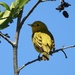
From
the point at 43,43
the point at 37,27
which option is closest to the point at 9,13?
the point at 43,43

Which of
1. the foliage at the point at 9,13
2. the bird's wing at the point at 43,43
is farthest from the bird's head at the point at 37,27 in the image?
the foliage at the point at 9,13

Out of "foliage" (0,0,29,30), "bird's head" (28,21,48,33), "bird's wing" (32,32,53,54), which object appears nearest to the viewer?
"foliage" (0,0,29,30)

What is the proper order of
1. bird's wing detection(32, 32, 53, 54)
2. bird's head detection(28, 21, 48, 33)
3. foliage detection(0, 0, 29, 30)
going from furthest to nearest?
bird's head detection(28, 21, 48, 33), bird's wing detection(32, 32, 53, 54), foliage detection(0, 0, 29, 30)

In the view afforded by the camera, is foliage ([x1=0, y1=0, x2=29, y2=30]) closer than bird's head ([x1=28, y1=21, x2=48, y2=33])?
Yes

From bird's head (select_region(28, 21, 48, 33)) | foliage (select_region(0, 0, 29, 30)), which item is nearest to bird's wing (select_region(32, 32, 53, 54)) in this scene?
bird's head (select_region(28, 21, 48, 33))

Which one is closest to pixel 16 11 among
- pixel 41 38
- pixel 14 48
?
pixel 14 48

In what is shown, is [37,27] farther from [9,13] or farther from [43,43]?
[9,13]

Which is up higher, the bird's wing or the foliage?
the foliage

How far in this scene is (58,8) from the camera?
1423 mm

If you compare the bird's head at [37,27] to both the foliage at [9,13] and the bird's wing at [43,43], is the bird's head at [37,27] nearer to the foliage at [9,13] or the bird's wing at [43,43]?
the bird's wing at [43,43]

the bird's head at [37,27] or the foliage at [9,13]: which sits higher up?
the foliage at [9,13]

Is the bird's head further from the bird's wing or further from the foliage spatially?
the foliage

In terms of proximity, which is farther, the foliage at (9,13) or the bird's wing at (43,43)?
the bird's wing at (43,43)

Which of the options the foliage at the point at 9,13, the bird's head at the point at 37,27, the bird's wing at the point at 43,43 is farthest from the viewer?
the bird's head at the point at 37,27
